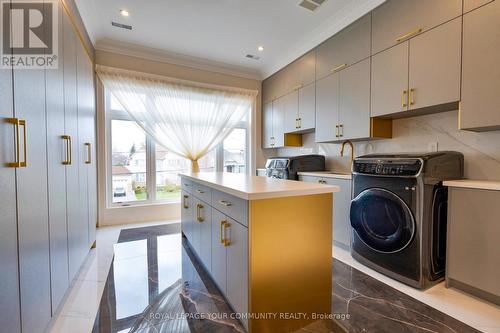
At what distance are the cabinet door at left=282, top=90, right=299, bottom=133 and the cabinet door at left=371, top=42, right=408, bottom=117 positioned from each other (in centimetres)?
132

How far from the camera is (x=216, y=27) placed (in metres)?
2.89

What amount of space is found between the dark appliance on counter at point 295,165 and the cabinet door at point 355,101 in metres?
0.62

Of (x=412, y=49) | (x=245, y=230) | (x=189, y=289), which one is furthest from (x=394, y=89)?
(x=189, y=289)

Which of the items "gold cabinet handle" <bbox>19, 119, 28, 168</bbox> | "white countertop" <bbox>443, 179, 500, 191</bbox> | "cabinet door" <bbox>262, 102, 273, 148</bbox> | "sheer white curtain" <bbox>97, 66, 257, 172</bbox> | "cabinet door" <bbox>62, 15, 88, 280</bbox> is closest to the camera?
"gold cabinet handle" <bbox>19, 119, 28, 168</bbox>

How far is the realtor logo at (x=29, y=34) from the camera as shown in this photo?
3.18 feet

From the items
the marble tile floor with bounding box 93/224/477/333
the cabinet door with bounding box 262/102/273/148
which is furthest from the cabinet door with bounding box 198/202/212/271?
the cabinet door with bounding box 262/102/273/148

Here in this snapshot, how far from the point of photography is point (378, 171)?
6.39 ft

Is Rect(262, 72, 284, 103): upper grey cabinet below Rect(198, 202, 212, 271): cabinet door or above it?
above

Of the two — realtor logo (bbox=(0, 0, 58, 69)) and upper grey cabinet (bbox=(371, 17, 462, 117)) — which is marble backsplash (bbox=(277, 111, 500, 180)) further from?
realtor logo (bbox=(0, 0, 58, 69))

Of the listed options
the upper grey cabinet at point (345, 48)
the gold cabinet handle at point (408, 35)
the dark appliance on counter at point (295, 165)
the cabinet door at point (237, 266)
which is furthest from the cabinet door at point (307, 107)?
the cabinet door at point (237, 266)

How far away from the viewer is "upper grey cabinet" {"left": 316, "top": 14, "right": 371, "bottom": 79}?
2422mm

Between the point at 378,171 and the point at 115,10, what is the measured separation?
332cm

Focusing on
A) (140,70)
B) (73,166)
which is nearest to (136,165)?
(140,70)

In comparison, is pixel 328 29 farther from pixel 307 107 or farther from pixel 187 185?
pixel 187 185
